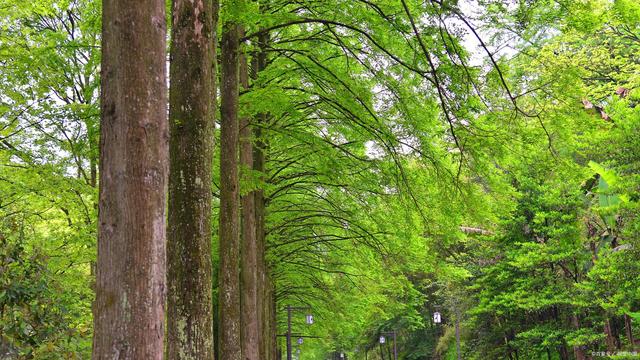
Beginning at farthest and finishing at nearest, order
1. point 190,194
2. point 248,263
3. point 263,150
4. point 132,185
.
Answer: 1. point 263,150
2. point 248,263
3. point 190,194
4. point 132,185

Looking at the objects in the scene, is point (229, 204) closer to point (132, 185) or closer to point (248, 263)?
point (248, 263)

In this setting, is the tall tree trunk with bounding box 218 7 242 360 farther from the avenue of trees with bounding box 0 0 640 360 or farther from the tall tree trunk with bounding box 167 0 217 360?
the tall tree trunk with bounding box 167 0 217 360

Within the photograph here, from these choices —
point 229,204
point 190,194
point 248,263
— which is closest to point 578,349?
point 248,263

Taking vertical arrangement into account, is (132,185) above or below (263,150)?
below

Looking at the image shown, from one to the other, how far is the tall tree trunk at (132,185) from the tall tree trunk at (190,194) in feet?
5.95

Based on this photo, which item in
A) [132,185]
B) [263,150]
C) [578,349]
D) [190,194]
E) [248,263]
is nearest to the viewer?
[132,185]

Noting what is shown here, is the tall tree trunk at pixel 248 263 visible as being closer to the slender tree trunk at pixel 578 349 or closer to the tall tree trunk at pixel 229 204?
the tall tree trunk at pixel 229 204

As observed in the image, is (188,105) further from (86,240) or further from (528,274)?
(528,274)

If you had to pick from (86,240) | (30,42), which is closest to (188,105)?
(86,240)

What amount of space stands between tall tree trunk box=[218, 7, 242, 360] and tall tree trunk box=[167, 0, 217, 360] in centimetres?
183

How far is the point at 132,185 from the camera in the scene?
2771 mm

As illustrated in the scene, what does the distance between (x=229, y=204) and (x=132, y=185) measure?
476 centimetres

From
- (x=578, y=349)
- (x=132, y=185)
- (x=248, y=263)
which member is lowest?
(x=578, y=349)

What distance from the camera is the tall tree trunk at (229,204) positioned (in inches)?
282
